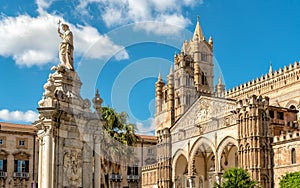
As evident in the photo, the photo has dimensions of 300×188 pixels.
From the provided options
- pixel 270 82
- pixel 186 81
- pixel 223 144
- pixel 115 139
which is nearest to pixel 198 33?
pixel 186 81

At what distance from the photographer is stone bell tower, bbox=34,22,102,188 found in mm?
21969

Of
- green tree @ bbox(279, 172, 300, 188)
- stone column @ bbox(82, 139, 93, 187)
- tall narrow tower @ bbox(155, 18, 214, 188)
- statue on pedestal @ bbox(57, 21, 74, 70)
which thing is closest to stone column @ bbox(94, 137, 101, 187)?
stone column @ bbox(82, 139, 93, 187)

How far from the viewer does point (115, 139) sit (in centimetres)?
4325

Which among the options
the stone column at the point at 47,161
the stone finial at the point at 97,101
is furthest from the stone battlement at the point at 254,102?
the stone column at the point at 47,161

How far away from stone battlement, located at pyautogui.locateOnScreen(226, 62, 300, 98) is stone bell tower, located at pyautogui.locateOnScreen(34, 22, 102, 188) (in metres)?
56.5

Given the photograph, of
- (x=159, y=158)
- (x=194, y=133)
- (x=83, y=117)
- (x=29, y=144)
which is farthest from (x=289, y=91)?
(x=83, y=117)

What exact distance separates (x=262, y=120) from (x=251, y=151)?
3.95 m

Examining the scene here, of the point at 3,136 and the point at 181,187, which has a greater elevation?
the point at 3,136

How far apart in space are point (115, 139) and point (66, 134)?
20523 millimetres

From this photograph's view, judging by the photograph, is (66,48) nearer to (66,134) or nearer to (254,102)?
(66,134)

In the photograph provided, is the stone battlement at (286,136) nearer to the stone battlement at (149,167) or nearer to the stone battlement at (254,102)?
the stone battlement at (254,102)

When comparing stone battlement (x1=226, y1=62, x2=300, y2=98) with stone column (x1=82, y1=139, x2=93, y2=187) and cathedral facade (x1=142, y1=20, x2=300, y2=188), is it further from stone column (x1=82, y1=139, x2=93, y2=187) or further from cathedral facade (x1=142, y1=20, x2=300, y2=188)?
stone column (x1=82, y1=139, x2=93, y2=187)

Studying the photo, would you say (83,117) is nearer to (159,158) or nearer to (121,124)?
(121,124)

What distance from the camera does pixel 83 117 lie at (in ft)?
77.6
